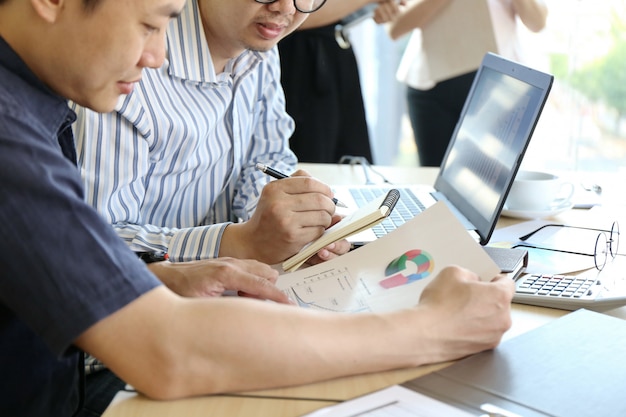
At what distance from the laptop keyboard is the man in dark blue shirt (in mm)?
494

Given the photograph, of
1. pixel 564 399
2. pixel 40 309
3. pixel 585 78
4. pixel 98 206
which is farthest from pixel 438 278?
pixel 585 78

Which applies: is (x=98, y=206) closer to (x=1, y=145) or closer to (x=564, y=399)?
(x=1, y=145)

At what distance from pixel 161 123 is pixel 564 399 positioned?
937 mm

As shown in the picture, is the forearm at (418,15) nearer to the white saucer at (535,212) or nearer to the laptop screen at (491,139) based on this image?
the laptop screen at (491,139)

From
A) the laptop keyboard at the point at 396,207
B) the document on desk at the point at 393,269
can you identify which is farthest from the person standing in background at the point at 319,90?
the document on desk at the point at 393,269

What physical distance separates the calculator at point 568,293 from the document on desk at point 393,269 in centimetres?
12

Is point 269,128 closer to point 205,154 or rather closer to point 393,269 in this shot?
point 205,154

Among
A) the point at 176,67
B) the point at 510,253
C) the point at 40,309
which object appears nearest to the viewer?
the point at 40,309

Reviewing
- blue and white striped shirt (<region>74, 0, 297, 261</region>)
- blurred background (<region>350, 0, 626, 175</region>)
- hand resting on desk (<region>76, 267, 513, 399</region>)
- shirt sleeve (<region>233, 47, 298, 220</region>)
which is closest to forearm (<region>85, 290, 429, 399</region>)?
hand resting on desk (<region>76, 267, 513, 399</region>)

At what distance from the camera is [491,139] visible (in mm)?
1561

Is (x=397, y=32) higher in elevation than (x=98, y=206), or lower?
higher

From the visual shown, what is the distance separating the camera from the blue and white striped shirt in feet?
4.80

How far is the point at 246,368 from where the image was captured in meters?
0.89

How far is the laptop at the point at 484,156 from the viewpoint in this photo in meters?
1.41
